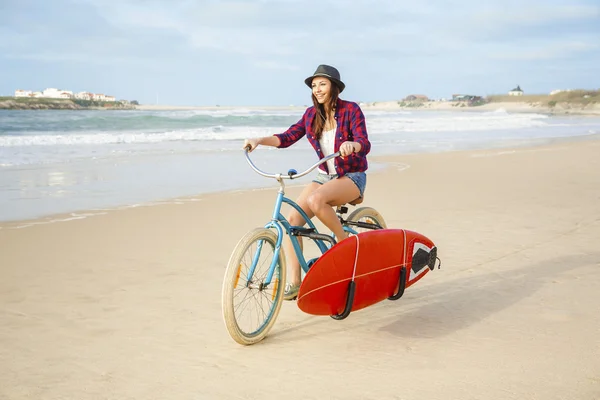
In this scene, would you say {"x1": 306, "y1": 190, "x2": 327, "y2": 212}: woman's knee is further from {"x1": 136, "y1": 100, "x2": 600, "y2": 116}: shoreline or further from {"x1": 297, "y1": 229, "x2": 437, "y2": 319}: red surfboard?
{"x1": 136, "y1": 100, "x2": 600, "y2": 116}: shoreline

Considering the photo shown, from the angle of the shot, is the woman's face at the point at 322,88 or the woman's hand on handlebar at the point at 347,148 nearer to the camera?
the woman's hand on handlebar at the point at 347,148

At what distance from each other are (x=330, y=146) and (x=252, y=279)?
1.10m

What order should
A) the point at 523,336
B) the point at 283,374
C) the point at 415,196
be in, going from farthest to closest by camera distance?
the point at 415,196 < the point at 523,336 < the point at 283,374

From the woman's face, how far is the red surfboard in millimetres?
973

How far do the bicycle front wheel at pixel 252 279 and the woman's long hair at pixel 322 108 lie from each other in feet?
2.71

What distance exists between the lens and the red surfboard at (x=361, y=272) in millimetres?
3736

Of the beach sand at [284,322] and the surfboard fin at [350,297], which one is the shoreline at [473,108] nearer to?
the beach sand at [284,322]

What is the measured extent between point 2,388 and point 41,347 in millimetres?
573

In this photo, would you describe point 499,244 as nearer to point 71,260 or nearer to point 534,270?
point 534,270

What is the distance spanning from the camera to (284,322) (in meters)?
4.37

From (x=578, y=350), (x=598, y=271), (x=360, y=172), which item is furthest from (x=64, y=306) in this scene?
(x=598, y=271)

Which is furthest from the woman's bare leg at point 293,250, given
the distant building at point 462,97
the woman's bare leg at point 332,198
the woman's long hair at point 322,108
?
the distant building at point 462,97

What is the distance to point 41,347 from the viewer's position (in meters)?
3.83

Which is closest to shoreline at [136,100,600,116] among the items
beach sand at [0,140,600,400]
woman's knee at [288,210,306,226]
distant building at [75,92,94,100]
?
distant building at [75,92,94,100]
